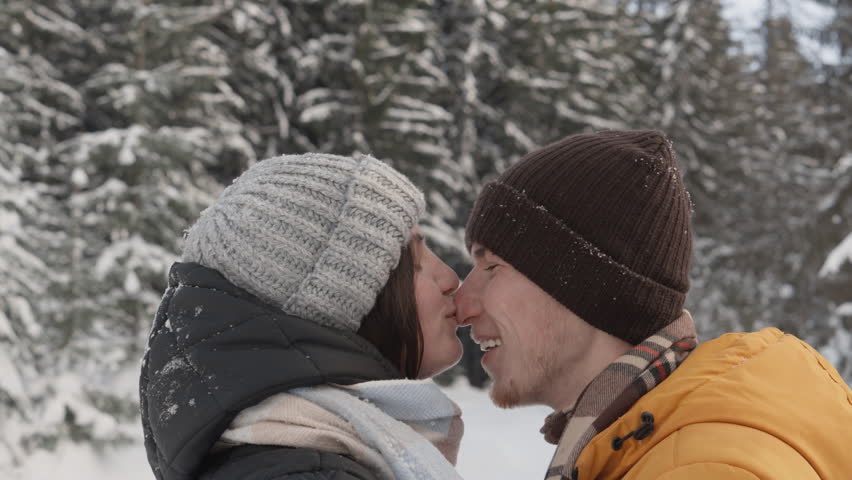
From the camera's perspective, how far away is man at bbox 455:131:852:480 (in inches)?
63.5

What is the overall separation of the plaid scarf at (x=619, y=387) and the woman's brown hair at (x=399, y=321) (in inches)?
22.0

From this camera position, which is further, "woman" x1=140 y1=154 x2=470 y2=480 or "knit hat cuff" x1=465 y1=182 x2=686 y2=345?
"knit hat cuff" x1=465 y1=182 x2=686 y2=345

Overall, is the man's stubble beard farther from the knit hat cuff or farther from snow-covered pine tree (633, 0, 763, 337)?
snow-covered pine tree (633, 0, 763, 337)

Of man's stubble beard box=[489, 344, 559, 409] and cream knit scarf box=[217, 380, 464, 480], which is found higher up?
cream knit scarf box=[217, 380, 464, 480]

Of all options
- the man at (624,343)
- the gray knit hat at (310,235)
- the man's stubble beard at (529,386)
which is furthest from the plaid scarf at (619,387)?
the gray knit hat at (310,235)

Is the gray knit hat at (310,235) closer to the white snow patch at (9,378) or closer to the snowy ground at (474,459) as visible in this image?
the white snow patch at (9,378)

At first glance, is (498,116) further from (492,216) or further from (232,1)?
(492,216)

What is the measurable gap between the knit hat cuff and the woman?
321 mm

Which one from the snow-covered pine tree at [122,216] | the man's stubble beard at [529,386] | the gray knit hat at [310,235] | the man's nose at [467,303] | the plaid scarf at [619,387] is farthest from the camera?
the snow-covered pine tree at [122,216]

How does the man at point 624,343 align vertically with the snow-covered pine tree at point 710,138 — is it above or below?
above

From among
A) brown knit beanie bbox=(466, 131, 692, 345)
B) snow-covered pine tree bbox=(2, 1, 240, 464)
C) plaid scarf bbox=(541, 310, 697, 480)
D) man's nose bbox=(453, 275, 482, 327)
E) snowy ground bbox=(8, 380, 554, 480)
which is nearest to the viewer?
plaid scarf bbox=(541, 310, 697, 480)

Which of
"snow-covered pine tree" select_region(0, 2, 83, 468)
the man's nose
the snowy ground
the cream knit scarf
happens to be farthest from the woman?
the snowy ground

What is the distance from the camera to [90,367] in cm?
1067

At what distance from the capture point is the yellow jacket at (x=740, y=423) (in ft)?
5.00
